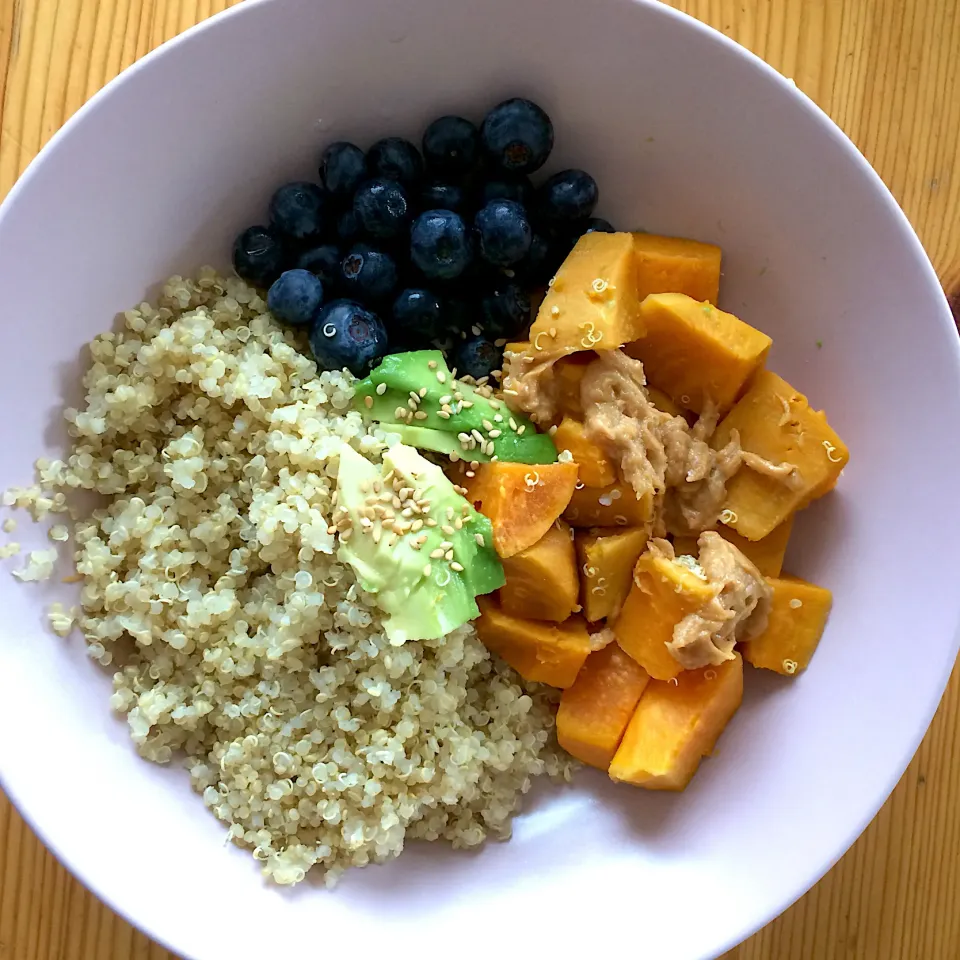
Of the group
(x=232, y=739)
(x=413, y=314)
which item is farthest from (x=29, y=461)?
(x=413, y=314)

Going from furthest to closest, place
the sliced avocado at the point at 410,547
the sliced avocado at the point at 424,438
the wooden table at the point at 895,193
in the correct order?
the wooden table at the point at 895,193 → the sliced avocado at the point at 424,438 → the sliced avocado at the point at 410,547

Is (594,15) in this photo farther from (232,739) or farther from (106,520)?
(232,739)

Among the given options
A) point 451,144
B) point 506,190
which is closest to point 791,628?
point 506,190

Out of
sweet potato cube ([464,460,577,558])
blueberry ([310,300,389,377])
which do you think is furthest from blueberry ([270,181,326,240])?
sweet potato cube ([464,460,577,558])

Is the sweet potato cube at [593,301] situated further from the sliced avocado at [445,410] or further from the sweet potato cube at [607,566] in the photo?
the sweet potato cube at [607,566]


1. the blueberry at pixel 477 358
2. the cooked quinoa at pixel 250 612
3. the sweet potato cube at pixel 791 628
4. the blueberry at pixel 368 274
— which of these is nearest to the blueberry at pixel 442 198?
the blueberry at pixel 368 274

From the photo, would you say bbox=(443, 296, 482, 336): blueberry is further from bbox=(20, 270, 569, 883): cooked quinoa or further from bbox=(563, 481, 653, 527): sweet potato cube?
bbox=(563, 481, 653, 527): sweet potato cube
